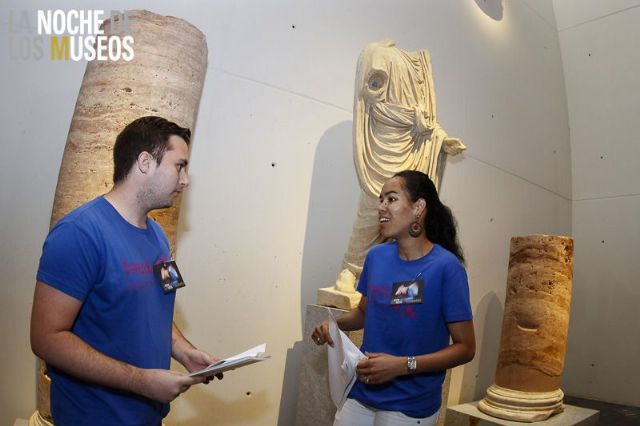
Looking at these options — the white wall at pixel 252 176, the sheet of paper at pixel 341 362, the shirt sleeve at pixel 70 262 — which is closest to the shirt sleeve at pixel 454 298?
the sheet of paper at pixel 341 362

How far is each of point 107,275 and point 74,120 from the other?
69.4 inches

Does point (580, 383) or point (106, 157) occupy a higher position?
point (106, 157)

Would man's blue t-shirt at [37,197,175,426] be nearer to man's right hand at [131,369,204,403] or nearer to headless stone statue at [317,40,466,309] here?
man's right hand at [131,369,204,403]

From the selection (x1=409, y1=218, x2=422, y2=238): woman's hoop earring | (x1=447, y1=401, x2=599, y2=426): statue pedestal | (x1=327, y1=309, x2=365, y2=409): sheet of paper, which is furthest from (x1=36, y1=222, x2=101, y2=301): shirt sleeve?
(x1=447, y1=401, x2=599, y2=426): statue pedestal

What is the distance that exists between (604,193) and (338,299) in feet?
18.1

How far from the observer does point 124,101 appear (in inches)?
111

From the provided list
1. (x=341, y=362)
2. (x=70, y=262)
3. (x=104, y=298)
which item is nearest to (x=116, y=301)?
(x=104, y=298)

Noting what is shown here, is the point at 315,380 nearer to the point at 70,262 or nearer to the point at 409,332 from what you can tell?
the point at 409,332

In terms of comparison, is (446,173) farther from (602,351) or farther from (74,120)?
(74,120)

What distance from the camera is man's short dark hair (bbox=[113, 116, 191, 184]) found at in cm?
166

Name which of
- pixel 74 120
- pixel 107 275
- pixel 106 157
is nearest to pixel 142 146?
pixel 107 275

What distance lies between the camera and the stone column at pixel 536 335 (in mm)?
4434

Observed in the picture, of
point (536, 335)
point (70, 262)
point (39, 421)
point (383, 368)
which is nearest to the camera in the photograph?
point (70, 262)

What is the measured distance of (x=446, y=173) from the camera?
5.96 metres
